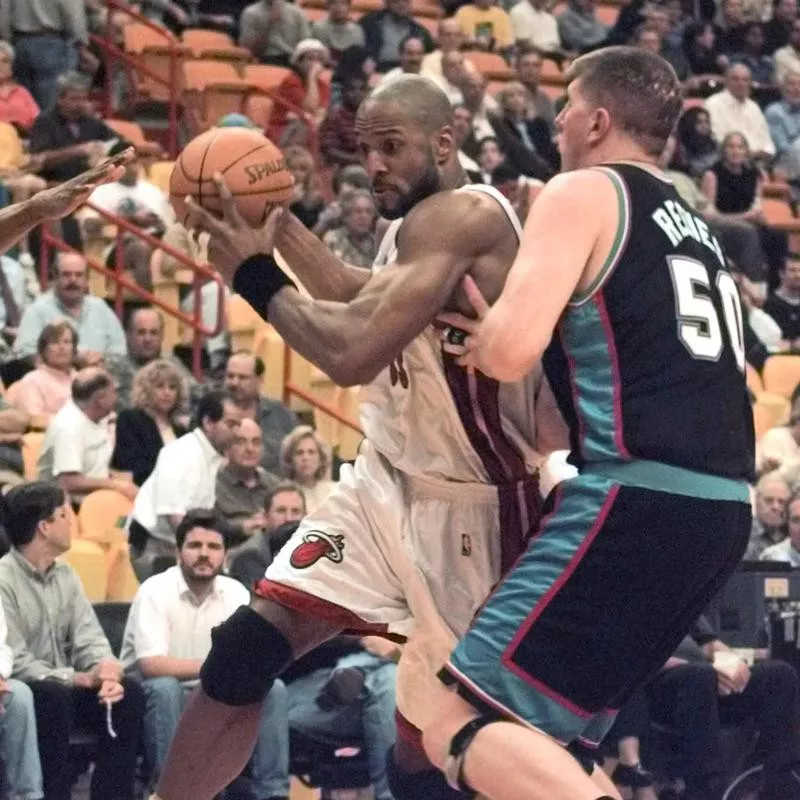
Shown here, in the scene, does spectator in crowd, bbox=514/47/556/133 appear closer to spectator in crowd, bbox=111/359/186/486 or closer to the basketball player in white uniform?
spectator in crowd, bbox=111/359/186/486

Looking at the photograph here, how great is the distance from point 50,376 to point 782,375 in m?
5.47

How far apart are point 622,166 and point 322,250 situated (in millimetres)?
1004

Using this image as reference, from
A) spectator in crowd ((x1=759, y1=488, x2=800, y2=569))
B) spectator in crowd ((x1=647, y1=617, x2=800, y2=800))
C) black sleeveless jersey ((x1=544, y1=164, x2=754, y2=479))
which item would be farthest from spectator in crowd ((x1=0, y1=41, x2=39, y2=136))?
black sleeveless jersey ((x1=544, y1=164, x2=754, y2=479))

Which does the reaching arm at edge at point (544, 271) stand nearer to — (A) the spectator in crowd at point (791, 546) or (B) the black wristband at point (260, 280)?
(B) the black wristband at point (260, 280)

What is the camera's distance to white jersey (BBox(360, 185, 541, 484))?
517 cm

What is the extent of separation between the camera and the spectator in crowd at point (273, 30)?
15984 mm

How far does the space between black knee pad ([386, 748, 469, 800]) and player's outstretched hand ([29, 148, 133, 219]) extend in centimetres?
176

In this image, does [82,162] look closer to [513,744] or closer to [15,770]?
[15,770]

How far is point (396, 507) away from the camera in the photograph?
17.5 ft

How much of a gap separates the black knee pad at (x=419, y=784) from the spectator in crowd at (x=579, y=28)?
43.5 ft

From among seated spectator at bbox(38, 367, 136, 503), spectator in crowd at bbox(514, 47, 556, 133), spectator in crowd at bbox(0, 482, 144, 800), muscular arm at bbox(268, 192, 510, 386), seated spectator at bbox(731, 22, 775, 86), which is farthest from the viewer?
seated spectator at bbox(731, 22, 775, 86)

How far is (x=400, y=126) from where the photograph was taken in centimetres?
514

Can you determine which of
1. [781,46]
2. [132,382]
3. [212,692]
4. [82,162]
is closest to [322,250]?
[212,692]

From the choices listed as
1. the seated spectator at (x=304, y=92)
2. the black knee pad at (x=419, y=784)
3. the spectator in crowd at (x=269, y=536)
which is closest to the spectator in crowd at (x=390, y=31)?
the seated spectator at (x=304, y=92)
